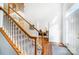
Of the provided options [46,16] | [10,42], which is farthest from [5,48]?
[46,16]

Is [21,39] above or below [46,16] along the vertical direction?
below

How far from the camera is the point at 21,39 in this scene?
6.32 ft

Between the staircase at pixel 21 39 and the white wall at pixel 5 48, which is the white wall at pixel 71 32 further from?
the white wall at pixel 5 48

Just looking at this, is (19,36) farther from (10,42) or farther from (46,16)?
(46,16)

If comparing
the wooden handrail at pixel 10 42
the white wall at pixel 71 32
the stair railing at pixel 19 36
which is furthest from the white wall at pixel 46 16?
the wooden handrail at pixel 10 42

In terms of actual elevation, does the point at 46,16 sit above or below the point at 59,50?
above

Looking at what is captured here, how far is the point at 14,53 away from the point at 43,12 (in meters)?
0.78

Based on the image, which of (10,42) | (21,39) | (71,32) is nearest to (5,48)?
(10,42)

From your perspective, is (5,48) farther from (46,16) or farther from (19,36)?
(46,16)

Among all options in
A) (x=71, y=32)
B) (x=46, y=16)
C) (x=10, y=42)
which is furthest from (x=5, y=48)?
(x=71, y=32)

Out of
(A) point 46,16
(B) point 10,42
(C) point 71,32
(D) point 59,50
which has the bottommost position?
(D) point 59,50
